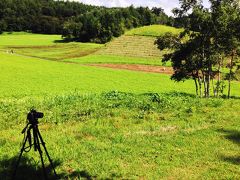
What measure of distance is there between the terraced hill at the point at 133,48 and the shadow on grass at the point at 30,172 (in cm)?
7362

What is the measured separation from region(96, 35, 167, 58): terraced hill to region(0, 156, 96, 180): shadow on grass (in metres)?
73.6

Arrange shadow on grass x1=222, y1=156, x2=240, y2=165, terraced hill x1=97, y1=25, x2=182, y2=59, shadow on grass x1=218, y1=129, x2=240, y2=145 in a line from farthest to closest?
terraced hill x1=97, y1=25, x2=182, y2=59
shadow on grass x1=218, y1=129, x2=240, y2=145
shadow on grass x1=222, y1=156, x2=240, y2=165

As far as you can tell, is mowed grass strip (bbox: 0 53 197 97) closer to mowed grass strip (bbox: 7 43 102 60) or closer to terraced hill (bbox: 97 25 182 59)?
mowed grass strip (bbox: 7 43 102 60)

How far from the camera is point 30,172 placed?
9727 mm

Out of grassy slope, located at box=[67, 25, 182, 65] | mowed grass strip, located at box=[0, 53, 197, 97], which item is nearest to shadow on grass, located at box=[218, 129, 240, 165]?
mowed grass strip, located at box=[0, 53, 197, 97]

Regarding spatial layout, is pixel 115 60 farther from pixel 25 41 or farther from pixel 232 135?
pixel 25 41

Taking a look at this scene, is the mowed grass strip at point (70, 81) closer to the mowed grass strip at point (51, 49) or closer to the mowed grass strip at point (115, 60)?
the mowed grass strip at point (115, 60)

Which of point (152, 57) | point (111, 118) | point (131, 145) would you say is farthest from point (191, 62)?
point (152, 57)

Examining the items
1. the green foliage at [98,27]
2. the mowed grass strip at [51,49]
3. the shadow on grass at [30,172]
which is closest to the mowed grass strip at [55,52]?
the mowed grass strip at [51,49]

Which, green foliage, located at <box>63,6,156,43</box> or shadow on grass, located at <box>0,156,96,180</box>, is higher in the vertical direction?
green foliage, located at <box>63,6,156,43</box>

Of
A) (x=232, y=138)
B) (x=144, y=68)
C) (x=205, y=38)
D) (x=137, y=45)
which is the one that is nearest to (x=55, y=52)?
(x=137, y=45)

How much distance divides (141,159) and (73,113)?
620 cm

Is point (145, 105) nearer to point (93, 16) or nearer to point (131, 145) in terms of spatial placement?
point (131, 145)

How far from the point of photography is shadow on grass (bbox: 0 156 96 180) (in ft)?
31.1
